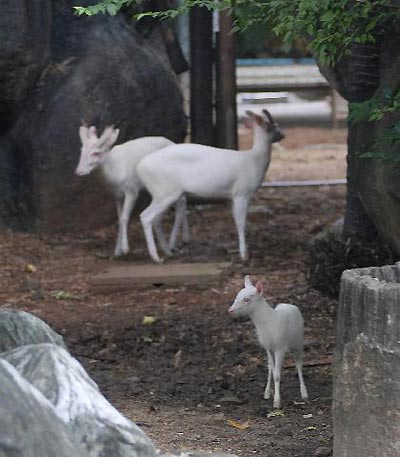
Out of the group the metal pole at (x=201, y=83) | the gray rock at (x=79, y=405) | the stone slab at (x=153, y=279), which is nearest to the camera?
the gray rock at (x=79, y=405)

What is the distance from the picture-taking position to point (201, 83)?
12.0 metres

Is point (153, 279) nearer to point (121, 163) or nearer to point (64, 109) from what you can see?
point (121, 163)

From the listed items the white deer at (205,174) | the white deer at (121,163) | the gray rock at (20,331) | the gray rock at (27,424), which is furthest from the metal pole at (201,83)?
the gray rock at (27,424)

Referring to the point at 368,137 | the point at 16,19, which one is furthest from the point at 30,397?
the point at 16,19

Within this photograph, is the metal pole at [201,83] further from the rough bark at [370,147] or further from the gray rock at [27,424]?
the gray rock at [27,424]

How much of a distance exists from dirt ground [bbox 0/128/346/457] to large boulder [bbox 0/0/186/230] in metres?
0.30

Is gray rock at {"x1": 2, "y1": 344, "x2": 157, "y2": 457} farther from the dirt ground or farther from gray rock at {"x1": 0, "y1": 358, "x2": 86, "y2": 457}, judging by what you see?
the dirt ground

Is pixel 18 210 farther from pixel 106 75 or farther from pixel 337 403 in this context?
pixel 337 403

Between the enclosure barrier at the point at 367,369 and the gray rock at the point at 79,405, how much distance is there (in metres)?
1.14

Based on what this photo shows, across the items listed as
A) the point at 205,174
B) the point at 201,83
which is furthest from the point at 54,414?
the point at 201,83

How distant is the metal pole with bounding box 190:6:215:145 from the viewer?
1195cm

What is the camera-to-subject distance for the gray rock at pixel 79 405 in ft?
10.3

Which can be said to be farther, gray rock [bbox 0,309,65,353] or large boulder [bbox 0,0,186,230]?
large boulder [bbox 0,0,186,230]

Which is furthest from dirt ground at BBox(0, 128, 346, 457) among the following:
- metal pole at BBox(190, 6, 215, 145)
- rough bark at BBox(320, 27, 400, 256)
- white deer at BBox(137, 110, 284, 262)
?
metal pole at BBox(190, 6, 215, 145)
